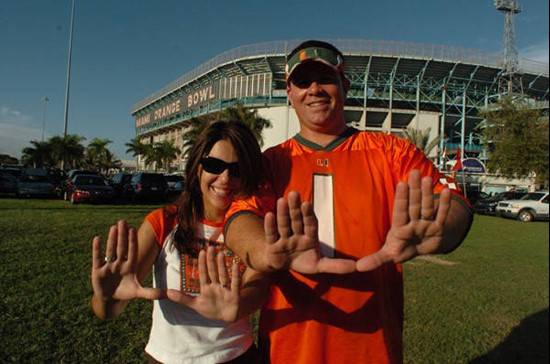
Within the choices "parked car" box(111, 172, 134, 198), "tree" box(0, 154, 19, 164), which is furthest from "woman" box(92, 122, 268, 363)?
"tree" box(0, 154, 19, 164)

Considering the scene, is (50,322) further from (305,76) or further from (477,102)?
(477,102)

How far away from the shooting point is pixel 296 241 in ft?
4.21

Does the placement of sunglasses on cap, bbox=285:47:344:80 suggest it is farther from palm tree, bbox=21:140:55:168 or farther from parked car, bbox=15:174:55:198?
palm tree, bbox=21:140:55:168

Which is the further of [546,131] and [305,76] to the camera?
[305,76]

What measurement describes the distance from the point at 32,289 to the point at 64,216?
27.4ft

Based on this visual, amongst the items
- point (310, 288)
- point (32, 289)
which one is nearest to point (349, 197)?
point (310, 288)

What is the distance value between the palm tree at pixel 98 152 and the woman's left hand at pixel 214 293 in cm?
6944

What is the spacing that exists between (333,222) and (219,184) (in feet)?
2.24

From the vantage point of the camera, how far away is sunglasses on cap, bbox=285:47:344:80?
1812mm

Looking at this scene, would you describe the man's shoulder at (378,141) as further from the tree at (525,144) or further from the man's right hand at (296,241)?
the man's right hand at (296,241)

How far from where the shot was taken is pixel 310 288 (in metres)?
1.70

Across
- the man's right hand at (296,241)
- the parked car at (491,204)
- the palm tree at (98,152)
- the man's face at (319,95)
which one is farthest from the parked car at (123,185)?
the palm tree at (98,152)

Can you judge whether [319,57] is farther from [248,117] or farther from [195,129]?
[248,117]

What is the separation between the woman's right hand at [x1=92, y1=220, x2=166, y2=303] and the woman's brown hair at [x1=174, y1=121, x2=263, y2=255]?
413 mm
